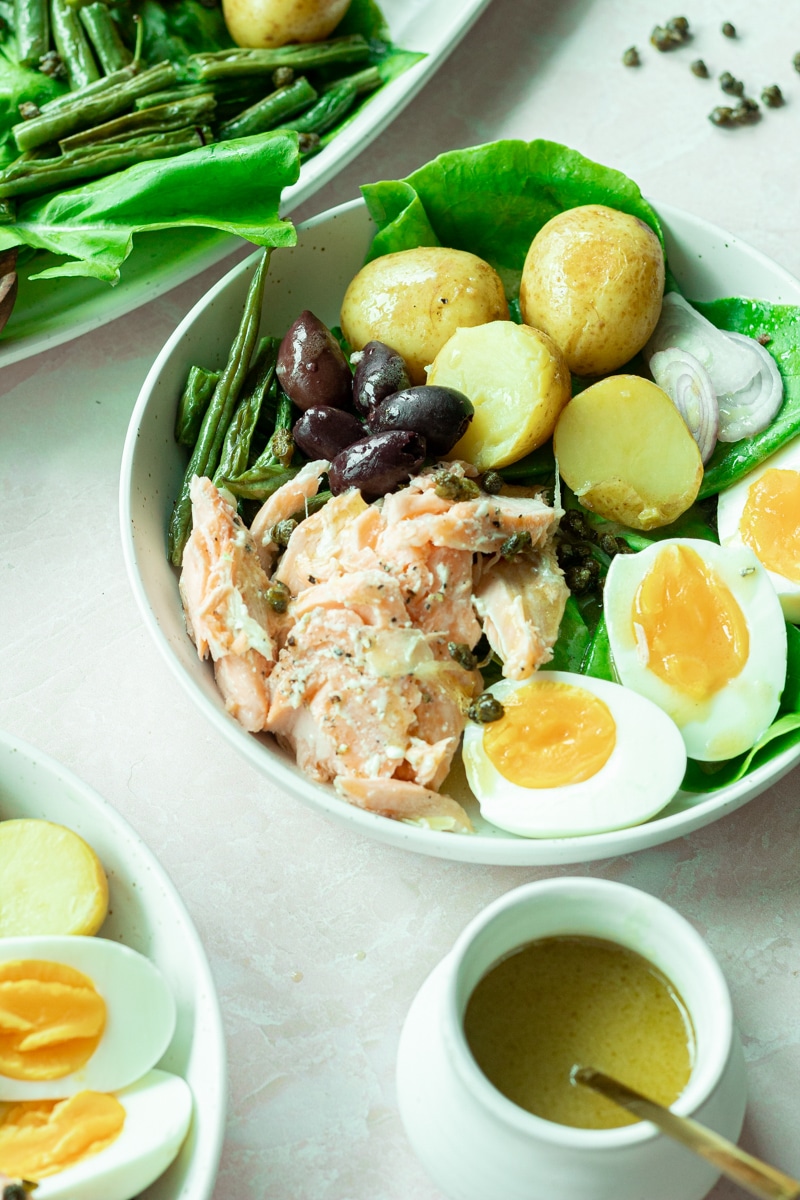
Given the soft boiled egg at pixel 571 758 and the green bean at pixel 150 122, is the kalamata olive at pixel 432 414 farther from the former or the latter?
the green bean at pixel 150 122

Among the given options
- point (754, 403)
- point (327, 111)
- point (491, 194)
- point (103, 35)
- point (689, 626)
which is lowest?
point (689, 626)

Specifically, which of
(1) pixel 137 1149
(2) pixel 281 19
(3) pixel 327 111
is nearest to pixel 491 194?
(3) pixel 327 111

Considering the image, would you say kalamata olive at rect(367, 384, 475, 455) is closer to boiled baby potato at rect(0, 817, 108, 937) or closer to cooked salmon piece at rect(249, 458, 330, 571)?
cooked salmon piece at rect(249, 458, 330, 571)

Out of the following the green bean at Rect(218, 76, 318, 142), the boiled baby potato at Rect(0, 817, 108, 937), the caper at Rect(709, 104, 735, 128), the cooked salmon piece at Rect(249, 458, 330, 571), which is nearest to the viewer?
the boiled baby potato at Rect(0, 817, 108, 937)

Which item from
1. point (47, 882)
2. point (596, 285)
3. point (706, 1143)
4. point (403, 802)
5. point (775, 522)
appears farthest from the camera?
point (596, 285)

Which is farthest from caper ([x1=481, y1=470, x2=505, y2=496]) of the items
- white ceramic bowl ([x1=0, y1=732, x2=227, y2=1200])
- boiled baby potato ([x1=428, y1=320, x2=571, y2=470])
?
white ceramic bowl ([x1=0, y1=732, x2=227, y2=1200])

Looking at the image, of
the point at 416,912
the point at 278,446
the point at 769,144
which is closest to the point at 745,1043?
the point at 416,912

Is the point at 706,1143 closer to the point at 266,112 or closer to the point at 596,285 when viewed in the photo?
the point at 596,285
